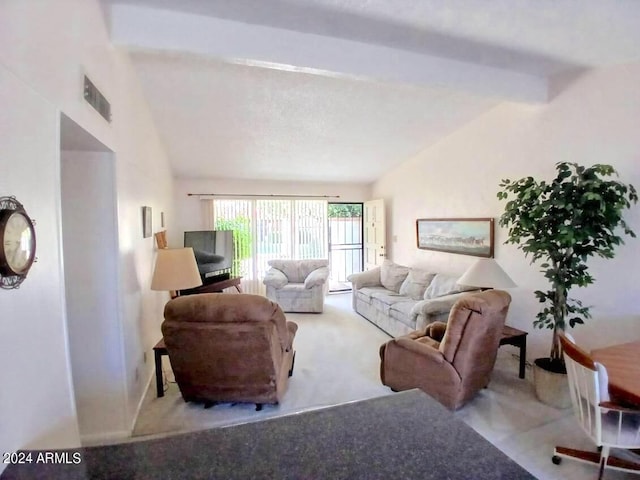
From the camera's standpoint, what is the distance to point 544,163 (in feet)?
10.8

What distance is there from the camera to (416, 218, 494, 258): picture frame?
3984 millimetres

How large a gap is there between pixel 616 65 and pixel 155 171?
4.67 meters

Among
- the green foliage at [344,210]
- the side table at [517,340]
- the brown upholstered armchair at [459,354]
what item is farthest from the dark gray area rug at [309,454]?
the green foliage at [344,210]

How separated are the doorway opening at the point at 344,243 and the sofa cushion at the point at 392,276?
183 centimetres

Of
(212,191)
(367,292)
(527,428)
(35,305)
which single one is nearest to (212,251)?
(212,191)

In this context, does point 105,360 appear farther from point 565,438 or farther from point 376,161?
point 376,161

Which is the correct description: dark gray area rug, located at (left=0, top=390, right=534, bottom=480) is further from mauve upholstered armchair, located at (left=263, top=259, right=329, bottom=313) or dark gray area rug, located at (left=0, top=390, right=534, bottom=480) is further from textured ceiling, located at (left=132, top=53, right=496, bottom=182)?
mauve upholstered armchair, located at (left=263, top=259, right=329, bottom=313)

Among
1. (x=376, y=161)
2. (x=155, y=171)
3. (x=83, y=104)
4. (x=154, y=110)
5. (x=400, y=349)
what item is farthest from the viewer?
(x=376, y=161)

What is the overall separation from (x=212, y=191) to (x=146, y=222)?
2983 mm

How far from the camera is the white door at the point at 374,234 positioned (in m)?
6.30

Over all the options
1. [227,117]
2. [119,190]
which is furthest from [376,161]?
[119,190]

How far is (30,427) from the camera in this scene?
111 centimetres

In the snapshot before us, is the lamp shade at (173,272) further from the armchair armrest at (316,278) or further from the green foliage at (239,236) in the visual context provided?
the green foliage at (239,236)

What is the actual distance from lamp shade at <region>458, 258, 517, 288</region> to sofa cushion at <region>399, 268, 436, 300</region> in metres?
1.38
